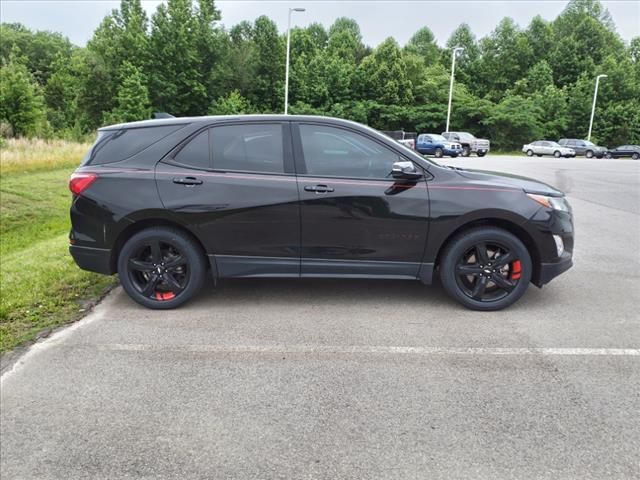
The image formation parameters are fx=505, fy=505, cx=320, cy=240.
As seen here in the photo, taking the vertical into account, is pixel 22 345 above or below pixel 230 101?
below

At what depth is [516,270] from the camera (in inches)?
183

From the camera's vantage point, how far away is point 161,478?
247 cm

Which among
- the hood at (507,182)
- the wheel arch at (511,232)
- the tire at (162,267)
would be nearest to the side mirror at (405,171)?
the hood at (507,182)

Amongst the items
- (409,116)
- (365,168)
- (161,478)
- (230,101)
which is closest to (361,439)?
(161,478)

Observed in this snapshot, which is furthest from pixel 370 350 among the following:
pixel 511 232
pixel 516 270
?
pixel 511 232

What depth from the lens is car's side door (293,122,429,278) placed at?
4504 millimetres

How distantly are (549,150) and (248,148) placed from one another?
150ft

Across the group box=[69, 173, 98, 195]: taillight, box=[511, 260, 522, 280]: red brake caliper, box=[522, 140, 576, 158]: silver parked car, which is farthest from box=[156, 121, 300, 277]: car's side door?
box=[522, 140, 576, 158]: silver parked car

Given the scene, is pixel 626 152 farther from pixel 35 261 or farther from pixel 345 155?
pixel 35 261

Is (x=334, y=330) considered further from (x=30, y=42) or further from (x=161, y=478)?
(x=30, y=42)

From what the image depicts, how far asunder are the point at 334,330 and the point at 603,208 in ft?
30.9

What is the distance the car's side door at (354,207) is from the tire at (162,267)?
1028 millimetres

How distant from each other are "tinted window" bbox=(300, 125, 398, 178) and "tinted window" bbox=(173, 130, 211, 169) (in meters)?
0.90

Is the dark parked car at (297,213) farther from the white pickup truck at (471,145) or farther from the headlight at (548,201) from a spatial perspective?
the white pickup truck at (471,145)
